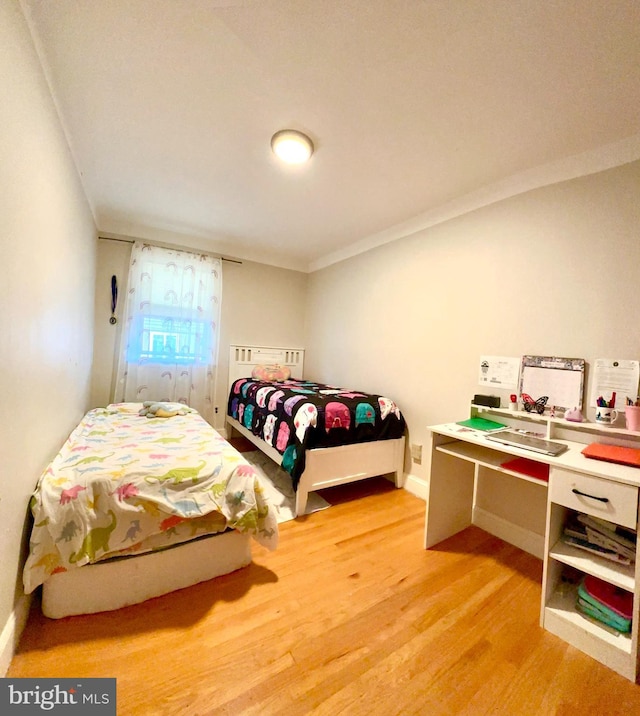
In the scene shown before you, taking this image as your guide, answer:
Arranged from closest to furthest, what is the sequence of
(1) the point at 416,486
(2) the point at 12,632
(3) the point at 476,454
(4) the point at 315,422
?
(2) the point at 12,632, (3) the point at 476,454, (4) the point at 315,422, (1) the point at 416,486

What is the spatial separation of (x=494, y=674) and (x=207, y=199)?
315 centimetres

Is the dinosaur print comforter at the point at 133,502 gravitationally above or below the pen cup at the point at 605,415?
below

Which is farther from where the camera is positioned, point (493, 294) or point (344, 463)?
point (344, 463)

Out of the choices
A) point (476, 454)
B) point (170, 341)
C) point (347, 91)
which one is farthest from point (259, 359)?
point (347, 91)

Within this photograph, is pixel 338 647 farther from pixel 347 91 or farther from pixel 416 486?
pixel 347 91

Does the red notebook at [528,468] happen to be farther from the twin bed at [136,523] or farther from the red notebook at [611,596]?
the twin bed at [136,523]

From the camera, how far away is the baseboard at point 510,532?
5.52ft

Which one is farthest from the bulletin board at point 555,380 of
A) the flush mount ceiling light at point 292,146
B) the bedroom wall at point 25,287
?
the bedroom wall at point 25,287

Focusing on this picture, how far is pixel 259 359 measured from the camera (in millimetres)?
3693

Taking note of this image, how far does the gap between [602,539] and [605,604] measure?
229mm

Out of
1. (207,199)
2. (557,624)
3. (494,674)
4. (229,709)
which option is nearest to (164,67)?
(207,199)

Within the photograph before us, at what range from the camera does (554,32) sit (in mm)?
1023

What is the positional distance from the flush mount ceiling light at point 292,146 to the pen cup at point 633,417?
2.11 m

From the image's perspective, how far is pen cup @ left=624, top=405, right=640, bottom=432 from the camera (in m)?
1.34
